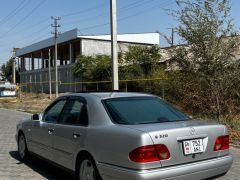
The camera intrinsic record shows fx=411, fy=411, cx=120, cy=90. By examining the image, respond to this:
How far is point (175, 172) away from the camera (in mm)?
4953

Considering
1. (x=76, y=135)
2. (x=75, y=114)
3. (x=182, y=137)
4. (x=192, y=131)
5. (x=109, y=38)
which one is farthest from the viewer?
(x=109, y=38)

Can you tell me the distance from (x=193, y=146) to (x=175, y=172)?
446 mm

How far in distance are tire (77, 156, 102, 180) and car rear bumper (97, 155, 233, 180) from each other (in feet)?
0.60

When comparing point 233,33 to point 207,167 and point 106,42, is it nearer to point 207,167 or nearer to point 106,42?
point 207,167

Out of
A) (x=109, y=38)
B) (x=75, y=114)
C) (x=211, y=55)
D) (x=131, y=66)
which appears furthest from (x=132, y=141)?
(x=109, y=38)

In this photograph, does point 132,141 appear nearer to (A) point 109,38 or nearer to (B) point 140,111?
(B) point 140,111

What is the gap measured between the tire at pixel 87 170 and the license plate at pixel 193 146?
1211mm

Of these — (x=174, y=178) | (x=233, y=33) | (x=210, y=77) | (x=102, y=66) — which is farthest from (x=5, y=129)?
(x=102, y=66)

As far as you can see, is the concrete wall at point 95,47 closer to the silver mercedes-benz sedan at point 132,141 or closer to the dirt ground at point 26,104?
the dirt ground at point 26,104

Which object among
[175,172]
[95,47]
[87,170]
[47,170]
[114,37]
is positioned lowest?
[47,170]

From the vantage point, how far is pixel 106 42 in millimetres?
52594

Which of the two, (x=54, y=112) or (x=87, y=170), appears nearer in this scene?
(x=87, y=170)

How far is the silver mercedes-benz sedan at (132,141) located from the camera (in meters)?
4.91

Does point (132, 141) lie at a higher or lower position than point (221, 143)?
higher
